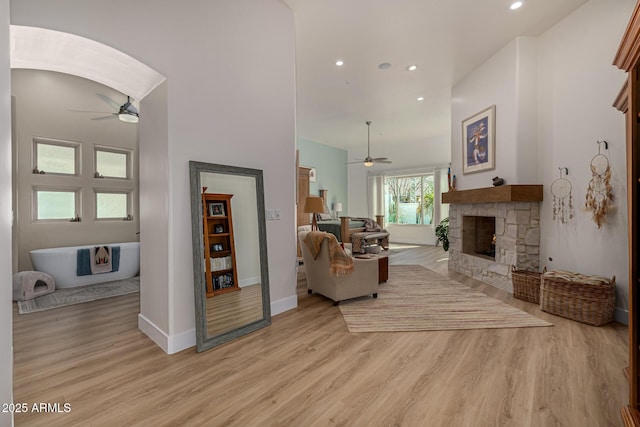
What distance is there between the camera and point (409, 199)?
9312 millimetres

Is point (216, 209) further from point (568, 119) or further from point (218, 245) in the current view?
point (568, 119)

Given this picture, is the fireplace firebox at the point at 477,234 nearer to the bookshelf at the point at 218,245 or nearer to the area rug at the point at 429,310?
the area rug at the point at 429,310

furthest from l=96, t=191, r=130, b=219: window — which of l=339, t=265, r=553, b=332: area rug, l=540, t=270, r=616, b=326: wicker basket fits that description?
l=540, t=270, r=616, b=326: wicker basket

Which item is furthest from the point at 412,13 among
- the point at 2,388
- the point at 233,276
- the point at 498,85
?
the point at 2,388

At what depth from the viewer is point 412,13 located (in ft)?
10.5

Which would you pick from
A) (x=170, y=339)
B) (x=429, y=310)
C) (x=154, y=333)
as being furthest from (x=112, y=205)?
(x=429, y=310)

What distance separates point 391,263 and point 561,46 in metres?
4.20

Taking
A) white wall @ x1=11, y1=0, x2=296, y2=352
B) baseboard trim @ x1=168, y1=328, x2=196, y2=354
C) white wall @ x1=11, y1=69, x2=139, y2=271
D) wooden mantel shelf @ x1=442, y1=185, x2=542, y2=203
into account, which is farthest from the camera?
white wall @ x1=11, y1=69, x2=139, y2=271

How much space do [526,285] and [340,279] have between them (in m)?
2.28

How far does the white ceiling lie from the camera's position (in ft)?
10.3

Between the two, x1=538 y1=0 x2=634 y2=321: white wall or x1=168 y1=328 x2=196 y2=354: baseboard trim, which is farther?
x1=538 y1=0 x2=634 y2=321: white wall

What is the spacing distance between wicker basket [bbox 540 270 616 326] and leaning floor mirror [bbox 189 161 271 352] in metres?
2.98

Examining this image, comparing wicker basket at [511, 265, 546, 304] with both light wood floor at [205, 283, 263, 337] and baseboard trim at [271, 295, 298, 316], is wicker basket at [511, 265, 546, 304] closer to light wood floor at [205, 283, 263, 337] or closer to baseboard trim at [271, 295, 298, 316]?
baseboard trim at [271, 295, 298, 316]

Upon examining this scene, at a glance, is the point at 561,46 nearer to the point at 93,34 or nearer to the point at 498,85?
the point at 498,85
